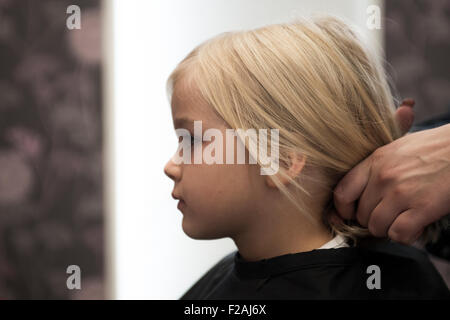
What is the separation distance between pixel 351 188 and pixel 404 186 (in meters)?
0.10

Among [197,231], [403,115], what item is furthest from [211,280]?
[403,115]

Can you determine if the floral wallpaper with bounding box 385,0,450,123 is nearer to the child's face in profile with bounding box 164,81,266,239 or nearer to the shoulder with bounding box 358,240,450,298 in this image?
the shoulder with bounding box 358,240,450,298

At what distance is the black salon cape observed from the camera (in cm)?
80

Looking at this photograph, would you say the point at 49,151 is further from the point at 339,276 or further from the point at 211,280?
the point at 339,276

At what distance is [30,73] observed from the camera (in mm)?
1772

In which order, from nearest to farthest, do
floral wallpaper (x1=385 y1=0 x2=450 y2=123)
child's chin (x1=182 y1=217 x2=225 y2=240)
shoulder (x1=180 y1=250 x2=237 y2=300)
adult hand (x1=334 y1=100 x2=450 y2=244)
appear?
adult hand (x1=334 y1=100 x2=450 y2=244) < child's chin (x1=182 y1=217 x2=225 y2=240) < shoulder (x1=180 y1=250 x2=237 y2=300) < floral wallpaper (x1=385 y1=0 x2=450 y2=123)

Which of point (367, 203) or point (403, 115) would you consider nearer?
point (367, 203)

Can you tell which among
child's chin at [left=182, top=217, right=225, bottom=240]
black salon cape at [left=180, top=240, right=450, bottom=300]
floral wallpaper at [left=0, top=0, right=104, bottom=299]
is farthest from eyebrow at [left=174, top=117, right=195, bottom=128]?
floral wallpaper at [left=0, top=0, right=104, bottom=299]

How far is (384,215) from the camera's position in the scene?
78cm

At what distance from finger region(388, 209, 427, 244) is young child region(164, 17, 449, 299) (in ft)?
0.33

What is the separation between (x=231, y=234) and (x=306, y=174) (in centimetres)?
21

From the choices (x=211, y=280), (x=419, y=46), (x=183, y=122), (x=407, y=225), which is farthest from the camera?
(x=419, y=46)

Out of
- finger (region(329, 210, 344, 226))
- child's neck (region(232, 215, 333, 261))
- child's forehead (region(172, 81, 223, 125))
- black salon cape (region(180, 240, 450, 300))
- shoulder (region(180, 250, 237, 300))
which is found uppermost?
child's forehead (region(172, 81, 223, 125))
